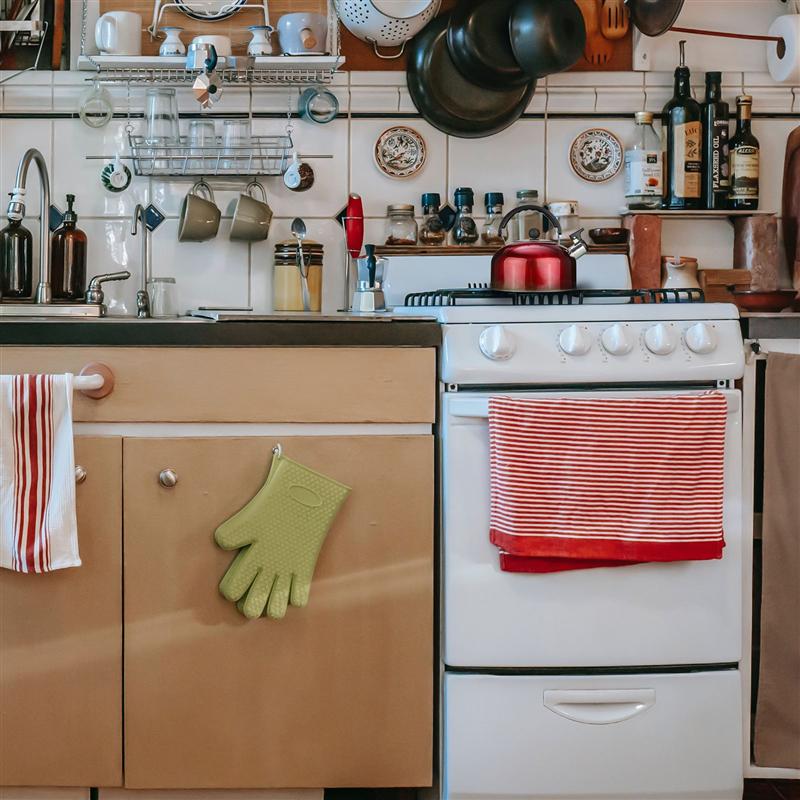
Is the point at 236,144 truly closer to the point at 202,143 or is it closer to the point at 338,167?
the point at 202,143

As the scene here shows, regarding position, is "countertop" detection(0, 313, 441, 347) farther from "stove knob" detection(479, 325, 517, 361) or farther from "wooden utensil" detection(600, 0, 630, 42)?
"wooden utensil" detection(600, 0, 630, 42)

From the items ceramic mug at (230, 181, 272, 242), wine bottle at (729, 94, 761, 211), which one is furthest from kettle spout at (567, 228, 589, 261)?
ceramic mug at (230, 181, 272, 242)

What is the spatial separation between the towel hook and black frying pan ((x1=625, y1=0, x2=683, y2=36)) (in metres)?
1.49

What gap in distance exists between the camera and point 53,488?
1.53 m

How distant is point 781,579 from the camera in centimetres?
172

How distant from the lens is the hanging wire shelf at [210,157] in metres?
2.21

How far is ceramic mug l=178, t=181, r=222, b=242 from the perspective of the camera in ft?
7.14

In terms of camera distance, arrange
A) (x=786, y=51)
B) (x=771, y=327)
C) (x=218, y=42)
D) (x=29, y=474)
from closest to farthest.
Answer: (x=29, y=474) < (x=771, y=327) < (x=218, y=42) < (x=786, y=51)

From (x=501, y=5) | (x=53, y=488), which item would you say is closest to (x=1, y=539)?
(x=53, y=488)

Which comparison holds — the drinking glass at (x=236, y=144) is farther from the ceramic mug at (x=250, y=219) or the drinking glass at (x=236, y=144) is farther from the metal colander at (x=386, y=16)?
the metal colander at (x=386, y=16)

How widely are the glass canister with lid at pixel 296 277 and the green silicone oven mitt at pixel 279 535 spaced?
2.40 ft

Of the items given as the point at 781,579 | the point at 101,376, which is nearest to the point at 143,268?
the point at 101,376

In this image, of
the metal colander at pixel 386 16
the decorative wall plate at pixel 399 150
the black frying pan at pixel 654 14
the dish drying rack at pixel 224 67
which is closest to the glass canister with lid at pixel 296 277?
the decorative wall plate at pixel 399 150

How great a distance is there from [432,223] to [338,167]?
0.28 m
